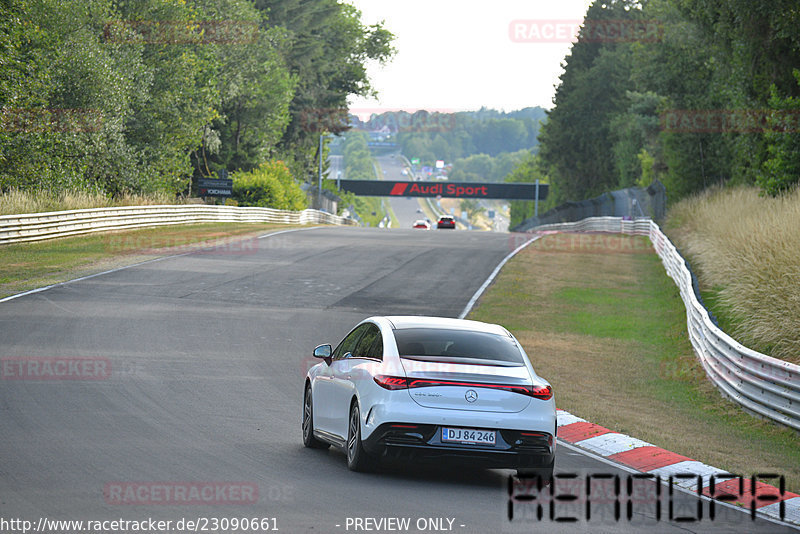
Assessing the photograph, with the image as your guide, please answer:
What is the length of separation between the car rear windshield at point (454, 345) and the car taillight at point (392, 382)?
344 millimetres

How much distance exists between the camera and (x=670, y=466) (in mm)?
10438

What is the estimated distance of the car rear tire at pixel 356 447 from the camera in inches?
358

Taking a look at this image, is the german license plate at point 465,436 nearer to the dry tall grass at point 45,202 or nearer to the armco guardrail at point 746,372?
the armco guardrail at point 746,372

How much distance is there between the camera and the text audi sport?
8781 mm

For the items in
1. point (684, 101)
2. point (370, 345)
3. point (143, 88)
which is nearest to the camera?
point (370, 345)

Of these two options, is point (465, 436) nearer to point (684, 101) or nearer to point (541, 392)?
point (541, 392)

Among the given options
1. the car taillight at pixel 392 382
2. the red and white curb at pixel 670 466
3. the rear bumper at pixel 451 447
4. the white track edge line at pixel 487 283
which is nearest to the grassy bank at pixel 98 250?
the white track edge line at pixel 487 283

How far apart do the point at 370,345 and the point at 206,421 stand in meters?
2.60

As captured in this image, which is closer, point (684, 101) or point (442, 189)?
point (684, 101)

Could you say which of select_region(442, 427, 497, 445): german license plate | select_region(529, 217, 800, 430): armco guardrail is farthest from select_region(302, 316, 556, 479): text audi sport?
select_region(529, 217, 800, 430): armco guardrail

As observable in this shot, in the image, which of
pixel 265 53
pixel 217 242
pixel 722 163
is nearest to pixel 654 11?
pixel 722 163

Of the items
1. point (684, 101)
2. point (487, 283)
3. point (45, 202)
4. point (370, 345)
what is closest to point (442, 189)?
point (684, 101)

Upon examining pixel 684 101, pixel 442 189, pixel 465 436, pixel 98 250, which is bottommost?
pixel 442 189

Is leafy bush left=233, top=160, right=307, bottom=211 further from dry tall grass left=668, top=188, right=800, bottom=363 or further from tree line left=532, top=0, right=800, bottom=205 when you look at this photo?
dry tall grass left=668, top=188, right=800, bottom=363
